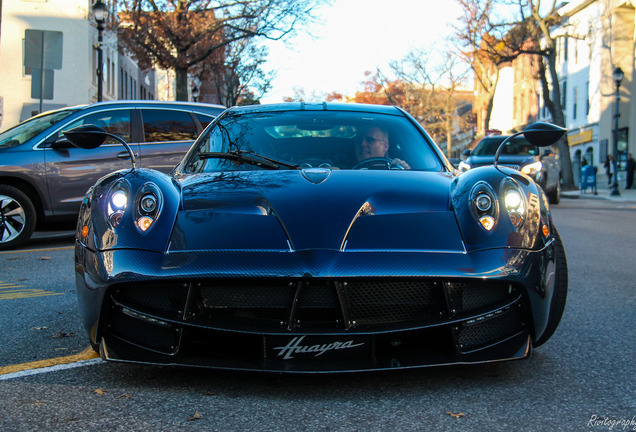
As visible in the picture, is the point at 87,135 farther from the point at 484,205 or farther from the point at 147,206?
the point at 484,205

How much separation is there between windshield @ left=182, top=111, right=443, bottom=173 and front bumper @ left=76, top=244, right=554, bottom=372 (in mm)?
1186

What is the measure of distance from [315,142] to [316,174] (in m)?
0.80

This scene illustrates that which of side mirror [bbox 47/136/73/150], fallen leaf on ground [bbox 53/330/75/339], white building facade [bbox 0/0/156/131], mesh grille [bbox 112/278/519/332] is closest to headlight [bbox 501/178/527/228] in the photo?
mesh grille [bbox 112/278/519/332]

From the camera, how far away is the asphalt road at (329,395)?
2549 millimetres

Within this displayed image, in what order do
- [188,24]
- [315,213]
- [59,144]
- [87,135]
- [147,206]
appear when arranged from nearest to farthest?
[315,213] < [147,206] < [87,135] < [59,144] < [188,24]

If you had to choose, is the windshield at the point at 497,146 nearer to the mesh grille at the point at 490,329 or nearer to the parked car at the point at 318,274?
the parked car at the point at 318,274

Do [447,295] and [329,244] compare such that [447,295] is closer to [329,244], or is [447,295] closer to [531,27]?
[329,244]

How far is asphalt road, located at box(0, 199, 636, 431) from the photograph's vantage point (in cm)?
255

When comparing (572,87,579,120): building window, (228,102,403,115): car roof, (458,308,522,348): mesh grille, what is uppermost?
(572,87,579,120): building window

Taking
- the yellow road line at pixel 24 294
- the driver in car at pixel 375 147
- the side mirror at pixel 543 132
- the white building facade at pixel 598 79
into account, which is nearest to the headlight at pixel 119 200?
the driver in car at pixel 375 147

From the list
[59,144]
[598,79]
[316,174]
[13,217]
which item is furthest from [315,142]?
[598,79]

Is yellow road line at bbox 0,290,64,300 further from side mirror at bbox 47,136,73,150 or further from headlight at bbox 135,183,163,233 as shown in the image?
side mirror at bbox 47,136,73,150

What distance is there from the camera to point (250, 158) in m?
4.03

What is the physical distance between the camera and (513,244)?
301 centimetres
